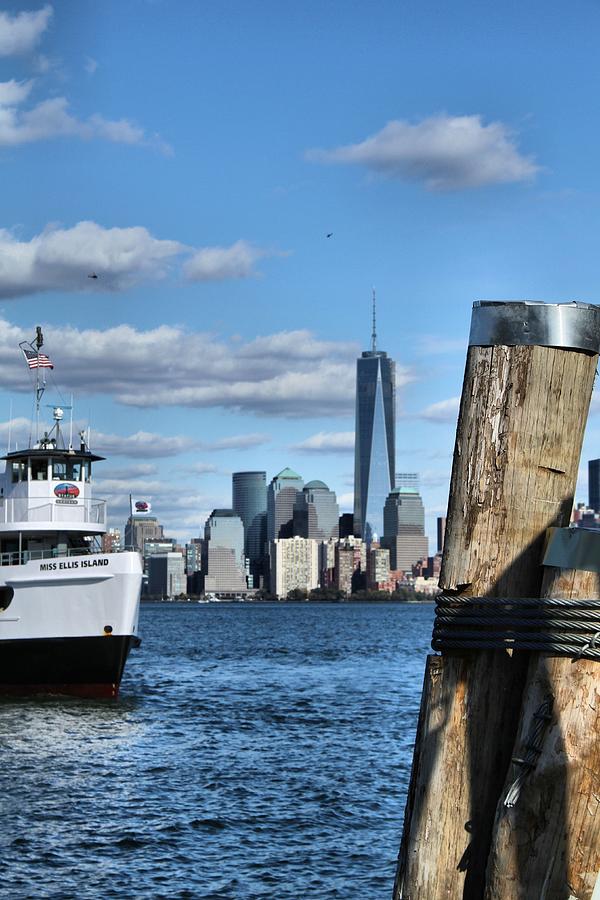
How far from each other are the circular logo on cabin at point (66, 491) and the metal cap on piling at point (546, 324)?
35.1 m

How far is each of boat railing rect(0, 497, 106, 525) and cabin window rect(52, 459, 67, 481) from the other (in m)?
1.06

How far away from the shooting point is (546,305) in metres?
4.36

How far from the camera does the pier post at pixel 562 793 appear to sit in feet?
13.5

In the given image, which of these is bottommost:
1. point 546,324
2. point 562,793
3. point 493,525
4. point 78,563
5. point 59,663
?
point 59,663

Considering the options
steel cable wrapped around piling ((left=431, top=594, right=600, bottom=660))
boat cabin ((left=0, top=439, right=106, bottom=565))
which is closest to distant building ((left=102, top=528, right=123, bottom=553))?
boat cabin ((left=0, top=439, right=106, bottom=565))

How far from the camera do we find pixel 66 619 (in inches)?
1347

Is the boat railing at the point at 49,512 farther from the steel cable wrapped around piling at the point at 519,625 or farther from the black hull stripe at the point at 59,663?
the steel cable wrapped around piling at the point at 519,625

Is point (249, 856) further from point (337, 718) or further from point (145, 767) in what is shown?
point (337, 718)

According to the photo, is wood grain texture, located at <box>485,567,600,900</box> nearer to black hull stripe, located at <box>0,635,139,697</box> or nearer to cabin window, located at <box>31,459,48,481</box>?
black hull stripe, located at <box>0,635,139,697</box>

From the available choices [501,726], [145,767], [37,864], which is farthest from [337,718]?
[501,726]

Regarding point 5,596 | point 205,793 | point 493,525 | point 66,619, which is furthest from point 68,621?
point 493,525

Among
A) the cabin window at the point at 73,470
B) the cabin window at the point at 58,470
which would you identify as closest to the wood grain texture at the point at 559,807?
the cabin window at the point at 58,470

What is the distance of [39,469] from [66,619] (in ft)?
21.8

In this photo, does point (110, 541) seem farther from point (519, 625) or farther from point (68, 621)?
point (519, 625)
